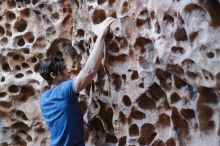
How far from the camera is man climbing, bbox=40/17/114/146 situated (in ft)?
7.19

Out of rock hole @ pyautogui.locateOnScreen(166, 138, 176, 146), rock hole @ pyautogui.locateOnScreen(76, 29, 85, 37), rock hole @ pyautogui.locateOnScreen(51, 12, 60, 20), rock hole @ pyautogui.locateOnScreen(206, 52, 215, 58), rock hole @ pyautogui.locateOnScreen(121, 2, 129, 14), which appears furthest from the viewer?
rock hole @ pyautogui.locateOnScreen(51, 12, 60, 20)

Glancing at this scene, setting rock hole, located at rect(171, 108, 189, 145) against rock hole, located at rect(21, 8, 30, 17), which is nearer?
rock hole, located at rect(171, 108, 189, 145)

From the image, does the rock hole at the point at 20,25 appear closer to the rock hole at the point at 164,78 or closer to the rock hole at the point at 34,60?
the rock hole at the point at 34,60

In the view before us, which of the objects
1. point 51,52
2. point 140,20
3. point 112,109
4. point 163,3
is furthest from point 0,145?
point 163,3

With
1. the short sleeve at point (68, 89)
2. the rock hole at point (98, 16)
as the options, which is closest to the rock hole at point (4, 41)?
the rock hole at point (98, 16)

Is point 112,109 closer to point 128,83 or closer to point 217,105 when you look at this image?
point 128,83

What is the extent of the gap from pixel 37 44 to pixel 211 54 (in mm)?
1181

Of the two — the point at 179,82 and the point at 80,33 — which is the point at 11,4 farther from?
the point at 179,82

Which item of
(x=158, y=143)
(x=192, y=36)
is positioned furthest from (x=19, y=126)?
(x=192, y=36)

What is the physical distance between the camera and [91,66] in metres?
2.19

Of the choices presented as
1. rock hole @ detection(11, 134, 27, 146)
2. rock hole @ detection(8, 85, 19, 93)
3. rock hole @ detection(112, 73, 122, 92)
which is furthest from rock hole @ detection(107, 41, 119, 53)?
rock hole @ detection(11, 134, 27, 146)

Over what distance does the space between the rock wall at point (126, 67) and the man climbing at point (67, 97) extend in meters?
0.14

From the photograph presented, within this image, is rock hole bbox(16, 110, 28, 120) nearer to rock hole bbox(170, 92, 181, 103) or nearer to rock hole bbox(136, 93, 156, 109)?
rock hole bbox(136, 93, 156, 109)

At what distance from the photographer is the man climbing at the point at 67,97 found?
219cm
